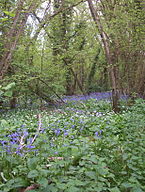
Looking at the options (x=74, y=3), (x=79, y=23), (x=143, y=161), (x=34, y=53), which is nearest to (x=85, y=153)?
(x=143, y=161)

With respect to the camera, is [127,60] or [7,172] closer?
[7,172]

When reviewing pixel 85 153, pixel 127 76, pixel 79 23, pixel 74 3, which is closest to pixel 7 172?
pixel 85 153

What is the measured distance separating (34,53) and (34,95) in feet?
5.05

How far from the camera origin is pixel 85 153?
2447mm

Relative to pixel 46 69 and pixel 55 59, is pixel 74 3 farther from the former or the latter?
pixel 46 69

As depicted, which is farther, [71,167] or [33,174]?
[71,167]

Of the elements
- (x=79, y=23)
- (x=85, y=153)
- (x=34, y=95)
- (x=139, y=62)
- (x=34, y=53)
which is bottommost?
(x=85, y=153)

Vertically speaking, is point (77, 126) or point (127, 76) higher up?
point (127, 76)

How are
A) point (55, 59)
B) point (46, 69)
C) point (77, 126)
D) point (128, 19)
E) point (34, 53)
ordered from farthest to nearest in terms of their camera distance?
point (55, 59), point (46, 69), point (34, 53), point (128, 19), point (77, 126)

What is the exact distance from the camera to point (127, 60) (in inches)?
291

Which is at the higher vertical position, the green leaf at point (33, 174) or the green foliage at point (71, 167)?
the green leaf at point (33, 174)

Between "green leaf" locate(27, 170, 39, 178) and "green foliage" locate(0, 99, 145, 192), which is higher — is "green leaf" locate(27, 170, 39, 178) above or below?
above

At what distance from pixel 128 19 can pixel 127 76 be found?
1991mm

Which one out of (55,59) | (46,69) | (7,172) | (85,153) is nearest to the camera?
(7,172)
